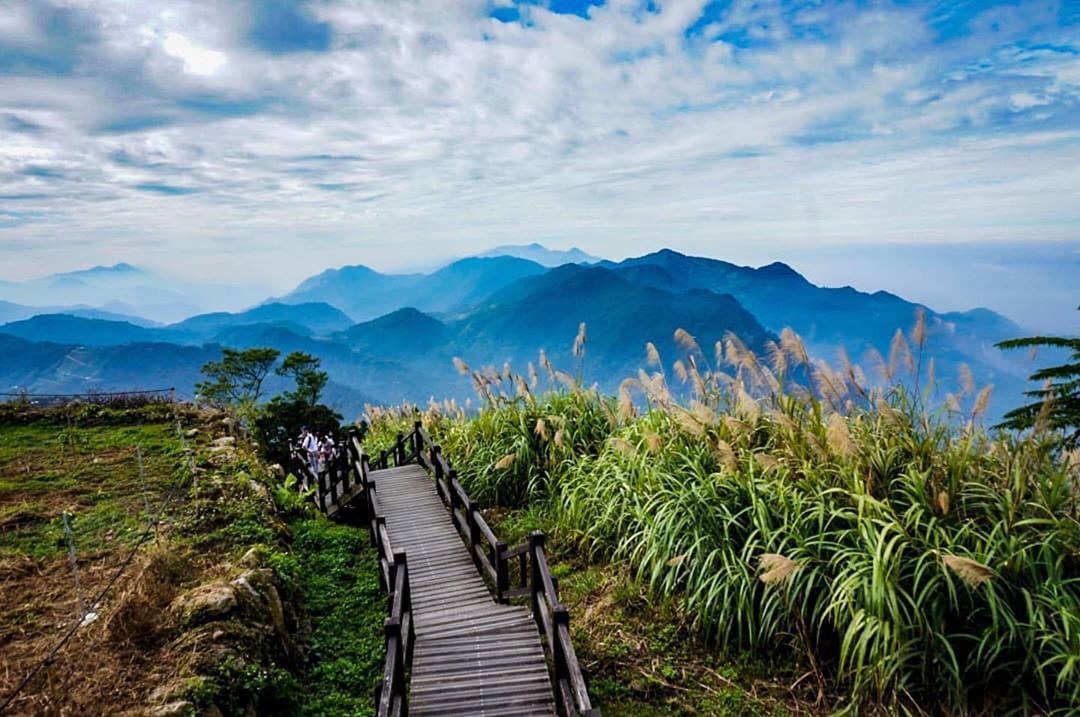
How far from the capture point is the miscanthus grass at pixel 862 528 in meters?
4.88

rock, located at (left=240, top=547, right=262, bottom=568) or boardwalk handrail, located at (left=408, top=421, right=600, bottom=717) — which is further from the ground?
rock, located at (left=240, top=547, right=262, bottom=568)

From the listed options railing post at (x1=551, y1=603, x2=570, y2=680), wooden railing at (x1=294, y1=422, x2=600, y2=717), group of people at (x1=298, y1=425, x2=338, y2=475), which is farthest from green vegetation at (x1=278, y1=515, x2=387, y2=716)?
group of people at (x1=298, y1=425, x2=338, y2=475)

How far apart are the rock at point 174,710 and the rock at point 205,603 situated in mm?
1194

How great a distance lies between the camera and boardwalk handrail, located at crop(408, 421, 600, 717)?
16.6 feet

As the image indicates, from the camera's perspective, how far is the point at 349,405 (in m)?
197

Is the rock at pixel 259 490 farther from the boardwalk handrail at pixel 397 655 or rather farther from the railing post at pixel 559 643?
the railing post at pixel 559 643

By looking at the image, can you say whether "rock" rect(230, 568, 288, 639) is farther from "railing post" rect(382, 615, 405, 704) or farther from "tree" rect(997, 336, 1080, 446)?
"tree" rect(997, 336, 1080, 446)

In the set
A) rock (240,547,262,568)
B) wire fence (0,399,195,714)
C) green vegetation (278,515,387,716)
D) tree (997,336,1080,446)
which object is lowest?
green vegetation (278,515,387,716)

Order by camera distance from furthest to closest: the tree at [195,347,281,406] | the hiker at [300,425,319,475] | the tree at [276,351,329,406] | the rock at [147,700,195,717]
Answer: the tree at [195,347,281,406]
the tree at [276,351,329,406]
the hiker at [300,425,319,475]
the rock at [147,700,195,717]

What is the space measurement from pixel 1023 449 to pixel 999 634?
1.62 m

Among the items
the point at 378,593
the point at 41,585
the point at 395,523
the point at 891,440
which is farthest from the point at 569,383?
the point at 41,585

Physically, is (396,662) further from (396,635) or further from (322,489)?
(322,489)

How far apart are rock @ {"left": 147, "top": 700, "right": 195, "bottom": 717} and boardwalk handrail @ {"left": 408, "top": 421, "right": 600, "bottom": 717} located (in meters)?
2.83

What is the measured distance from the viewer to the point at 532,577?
6633 millimetres
